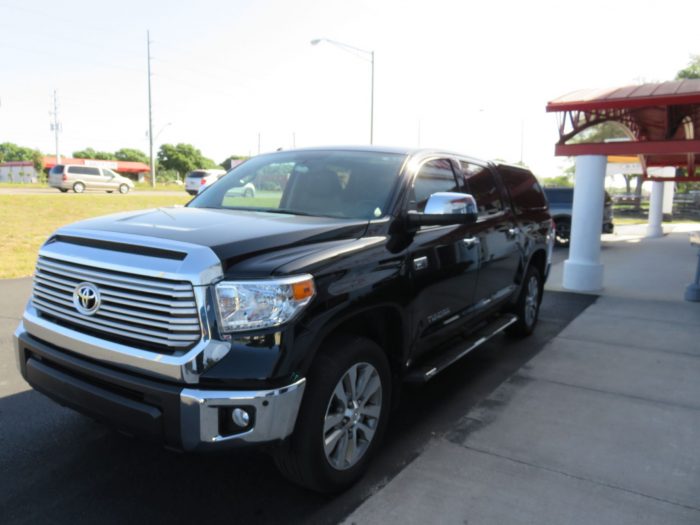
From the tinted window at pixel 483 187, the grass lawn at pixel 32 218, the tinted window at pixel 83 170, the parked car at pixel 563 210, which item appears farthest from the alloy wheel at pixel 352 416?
the tinted window at pixel 83 170

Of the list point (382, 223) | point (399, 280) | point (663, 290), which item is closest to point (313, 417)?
point (399, 280)

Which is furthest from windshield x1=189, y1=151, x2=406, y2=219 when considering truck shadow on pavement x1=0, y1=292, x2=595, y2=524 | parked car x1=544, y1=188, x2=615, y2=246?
parked car x1=544, y1=188, x2=615, y2=246

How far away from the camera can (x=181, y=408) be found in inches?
94.7

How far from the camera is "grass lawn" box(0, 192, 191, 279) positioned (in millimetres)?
10008

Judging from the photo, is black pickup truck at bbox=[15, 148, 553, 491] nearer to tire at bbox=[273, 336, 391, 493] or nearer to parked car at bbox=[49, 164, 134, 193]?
tire at bbox=[273, 336, 391, 493]

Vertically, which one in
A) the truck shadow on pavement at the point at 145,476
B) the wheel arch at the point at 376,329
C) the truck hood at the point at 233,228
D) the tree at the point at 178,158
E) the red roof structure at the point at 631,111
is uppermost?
the tree at the point at 178,158

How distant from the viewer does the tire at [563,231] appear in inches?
637

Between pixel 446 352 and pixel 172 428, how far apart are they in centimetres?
220

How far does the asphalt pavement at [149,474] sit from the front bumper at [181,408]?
182mm

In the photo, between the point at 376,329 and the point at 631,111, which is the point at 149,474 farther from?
the point at 631,111

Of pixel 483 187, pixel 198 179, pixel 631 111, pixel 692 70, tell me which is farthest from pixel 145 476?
pixel 692 70

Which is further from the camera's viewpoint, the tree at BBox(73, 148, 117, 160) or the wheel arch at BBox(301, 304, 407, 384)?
the tree at BBox(73, 148, 117, 160)

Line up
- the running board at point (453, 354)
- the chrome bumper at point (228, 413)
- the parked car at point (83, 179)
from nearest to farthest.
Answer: the chrome bumper at point (228, 413) < the running board at point (453, 354) < the parked car at point (83, 179)

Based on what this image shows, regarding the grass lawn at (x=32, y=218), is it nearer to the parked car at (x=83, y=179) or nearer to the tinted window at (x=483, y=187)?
the tinted window at (x=483, y=187)
